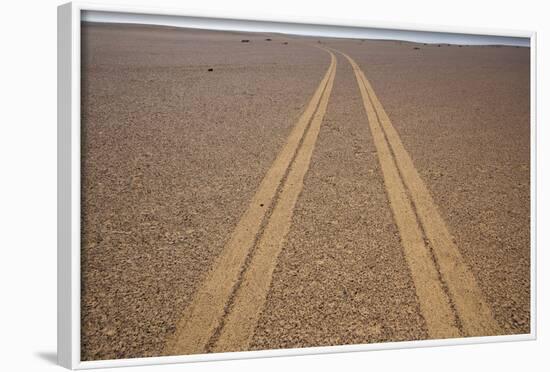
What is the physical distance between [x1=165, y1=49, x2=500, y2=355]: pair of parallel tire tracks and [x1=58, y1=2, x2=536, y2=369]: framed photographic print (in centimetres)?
1

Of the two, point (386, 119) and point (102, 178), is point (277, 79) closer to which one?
point (386, 119)

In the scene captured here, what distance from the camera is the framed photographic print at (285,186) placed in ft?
12.5

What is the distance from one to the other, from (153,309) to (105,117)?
120 cm

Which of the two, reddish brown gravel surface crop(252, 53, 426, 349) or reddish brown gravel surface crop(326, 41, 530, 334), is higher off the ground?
reddish brown gravel surface crop(326, 41, 530, 334)

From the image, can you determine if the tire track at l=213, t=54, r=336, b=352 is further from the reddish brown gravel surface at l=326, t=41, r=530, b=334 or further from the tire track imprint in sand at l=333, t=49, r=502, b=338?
the reddish brown gravel surface at l=326, t=41, r=530, b=334

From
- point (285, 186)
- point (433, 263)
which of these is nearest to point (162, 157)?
point (285, 186)

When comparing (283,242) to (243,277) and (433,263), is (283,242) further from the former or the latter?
(433,263)

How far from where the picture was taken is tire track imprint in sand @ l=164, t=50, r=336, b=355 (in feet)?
12.6

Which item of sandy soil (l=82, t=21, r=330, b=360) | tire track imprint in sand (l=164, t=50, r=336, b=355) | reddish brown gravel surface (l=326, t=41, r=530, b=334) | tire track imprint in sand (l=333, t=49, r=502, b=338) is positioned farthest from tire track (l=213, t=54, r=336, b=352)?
reddish brown gravel surface (l=326, t=41, r=530, b=334)

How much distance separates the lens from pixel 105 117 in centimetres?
396

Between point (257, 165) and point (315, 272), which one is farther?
point (257, 165)

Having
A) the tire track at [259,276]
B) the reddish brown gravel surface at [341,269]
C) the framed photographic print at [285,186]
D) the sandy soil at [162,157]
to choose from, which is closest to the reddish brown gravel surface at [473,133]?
the framed photographic print at [285,186]

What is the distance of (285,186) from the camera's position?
4398 millimetres
